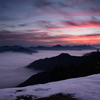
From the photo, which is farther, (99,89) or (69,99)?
(99,89)

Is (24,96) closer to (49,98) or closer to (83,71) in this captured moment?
(49,98)

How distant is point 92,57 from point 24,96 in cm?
5720

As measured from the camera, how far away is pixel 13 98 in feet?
21.8

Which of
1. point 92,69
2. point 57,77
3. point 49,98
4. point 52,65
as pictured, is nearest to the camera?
point 49,98

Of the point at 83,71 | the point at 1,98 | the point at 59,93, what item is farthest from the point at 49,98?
the point at 83,71

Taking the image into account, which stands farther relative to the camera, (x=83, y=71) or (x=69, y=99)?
(x=83, y=71)

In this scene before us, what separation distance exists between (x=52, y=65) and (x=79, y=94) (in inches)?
7605

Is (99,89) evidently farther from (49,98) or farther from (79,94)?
(49,98)

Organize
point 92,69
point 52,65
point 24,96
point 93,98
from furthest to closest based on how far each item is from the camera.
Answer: point 52,65
point 92,69
point 24,96
point 93,98

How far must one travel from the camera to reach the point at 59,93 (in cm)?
692

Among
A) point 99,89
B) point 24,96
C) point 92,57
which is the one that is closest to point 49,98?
point 24,96

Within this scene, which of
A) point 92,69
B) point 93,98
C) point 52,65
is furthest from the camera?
point 52,65

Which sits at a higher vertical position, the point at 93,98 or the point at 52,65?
the point at 93,98

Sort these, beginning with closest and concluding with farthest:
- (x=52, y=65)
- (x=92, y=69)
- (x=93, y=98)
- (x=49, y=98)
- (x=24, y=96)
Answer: (x=93, y=98) → (x=49, y=98) → (x=24, y=96) → (x=92, y=69) → (x=52, y=65)
